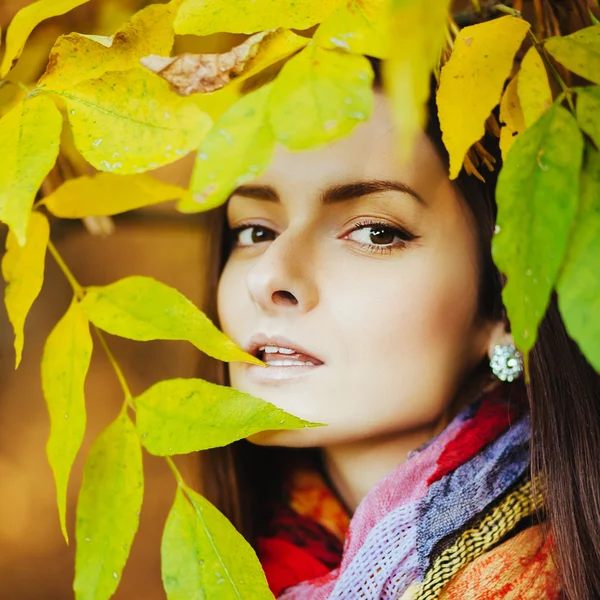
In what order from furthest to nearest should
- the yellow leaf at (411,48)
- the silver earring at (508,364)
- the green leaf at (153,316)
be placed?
the silver earring at (508,364), the green leaf at (153,316), the yellow leaf at (411,48)

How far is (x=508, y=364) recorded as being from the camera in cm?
74

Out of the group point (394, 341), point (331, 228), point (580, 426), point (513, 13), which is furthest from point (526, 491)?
point (513, 13)

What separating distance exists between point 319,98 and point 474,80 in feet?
0.40

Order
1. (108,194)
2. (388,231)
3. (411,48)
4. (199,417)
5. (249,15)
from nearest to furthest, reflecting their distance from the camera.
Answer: (411,48) → (249,15) → (199,417) → (108,194) → (388,231)

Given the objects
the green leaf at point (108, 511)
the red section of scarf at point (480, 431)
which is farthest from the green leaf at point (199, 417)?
the red section of scarf at point (480, 431)

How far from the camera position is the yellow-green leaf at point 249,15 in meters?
0.39

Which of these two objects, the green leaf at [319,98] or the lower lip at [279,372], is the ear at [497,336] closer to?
the lower lip at [279,372]

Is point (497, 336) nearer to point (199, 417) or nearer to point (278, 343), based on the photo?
point (278, 343)

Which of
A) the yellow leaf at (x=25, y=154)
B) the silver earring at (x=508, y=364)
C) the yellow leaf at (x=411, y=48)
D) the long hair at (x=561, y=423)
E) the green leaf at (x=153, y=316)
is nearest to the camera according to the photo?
the yellow leaf at (x=411, y=48)

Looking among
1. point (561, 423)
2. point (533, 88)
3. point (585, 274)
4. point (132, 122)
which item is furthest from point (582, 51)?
point (561, 423)

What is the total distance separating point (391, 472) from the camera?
735 millimetres

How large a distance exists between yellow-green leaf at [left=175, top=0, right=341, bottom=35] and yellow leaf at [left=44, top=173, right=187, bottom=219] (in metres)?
0.20

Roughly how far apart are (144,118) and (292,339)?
31cm

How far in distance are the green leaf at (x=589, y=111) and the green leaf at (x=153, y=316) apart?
249 millimetres
